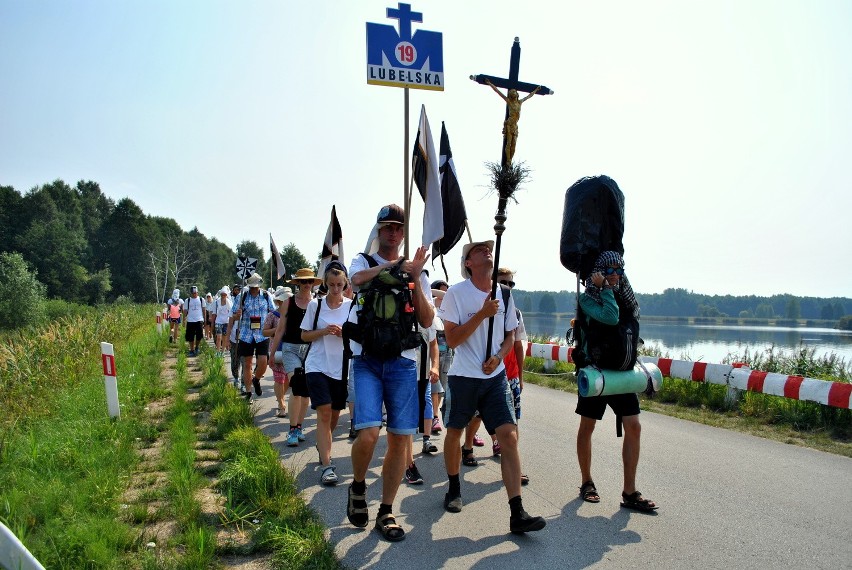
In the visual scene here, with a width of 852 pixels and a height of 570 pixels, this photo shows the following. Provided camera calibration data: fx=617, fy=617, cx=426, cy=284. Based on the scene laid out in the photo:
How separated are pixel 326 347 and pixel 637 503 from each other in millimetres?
3061

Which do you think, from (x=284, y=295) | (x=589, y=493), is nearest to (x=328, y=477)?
(x=589, y=493)

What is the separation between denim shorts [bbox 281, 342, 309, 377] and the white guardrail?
16.6 ft

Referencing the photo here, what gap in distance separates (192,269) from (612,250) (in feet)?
369

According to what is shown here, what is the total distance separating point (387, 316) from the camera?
4270 millimetres

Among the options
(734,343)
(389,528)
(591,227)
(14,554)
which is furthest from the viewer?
(734,343)

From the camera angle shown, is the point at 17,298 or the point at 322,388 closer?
the point at 322,388

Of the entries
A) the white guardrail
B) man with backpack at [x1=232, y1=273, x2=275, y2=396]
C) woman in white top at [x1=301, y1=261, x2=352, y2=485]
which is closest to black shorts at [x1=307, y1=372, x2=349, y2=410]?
woman in white top at [x1=301, y1=261, x2=352, y2=485]

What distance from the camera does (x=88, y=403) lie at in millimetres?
8125

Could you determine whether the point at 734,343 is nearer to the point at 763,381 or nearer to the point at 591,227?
the point at 763,381

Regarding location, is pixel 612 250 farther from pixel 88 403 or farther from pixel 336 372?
pixel 88 403

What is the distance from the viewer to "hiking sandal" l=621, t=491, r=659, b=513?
4728 mm

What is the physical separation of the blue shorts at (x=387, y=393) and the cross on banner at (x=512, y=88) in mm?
1923

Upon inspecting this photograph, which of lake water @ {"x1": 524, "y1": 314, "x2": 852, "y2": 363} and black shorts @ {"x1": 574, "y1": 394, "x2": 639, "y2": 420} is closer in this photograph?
black shorts @ {"x1": 574, "y1": 394, "x2": 639, "y2": 420}

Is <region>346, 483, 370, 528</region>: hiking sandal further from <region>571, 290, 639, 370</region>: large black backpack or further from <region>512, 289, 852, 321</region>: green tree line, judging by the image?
<region>512, 289, 852, 321</region>: green tree line
